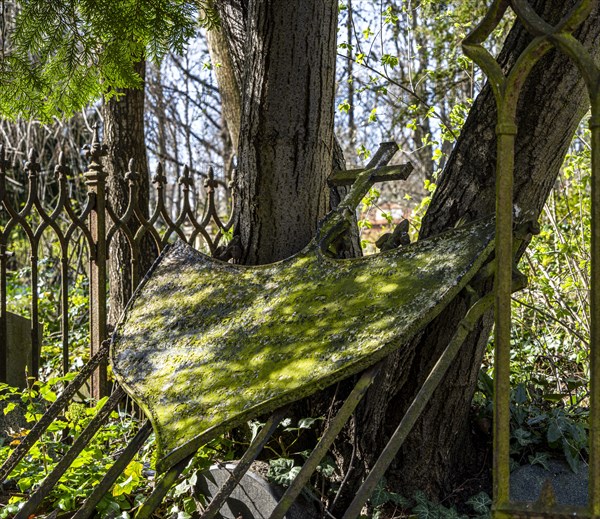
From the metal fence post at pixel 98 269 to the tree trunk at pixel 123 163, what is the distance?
3.85 feet

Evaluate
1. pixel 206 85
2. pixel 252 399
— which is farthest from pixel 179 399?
pixel 206 85

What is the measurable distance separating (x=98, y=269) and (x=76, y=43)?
1.30 m

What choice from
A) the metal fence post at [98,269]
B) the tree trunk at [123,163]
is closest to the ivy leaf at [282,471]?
the metal fence post at [98,269]

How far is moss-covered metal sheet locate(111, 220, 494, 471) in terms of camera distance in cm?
224

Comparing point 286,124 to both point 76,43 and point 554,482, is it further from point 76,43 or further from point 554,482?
point 554,482

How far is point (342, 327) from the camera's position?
2.35 metres

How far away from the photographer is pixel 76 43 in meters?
3.66

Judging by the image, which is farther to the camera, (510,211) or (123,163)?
(123,163)

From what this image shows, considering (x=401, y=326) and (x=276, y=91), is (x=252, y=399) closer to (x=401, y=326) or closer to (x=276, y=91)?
(x=401, y=326)

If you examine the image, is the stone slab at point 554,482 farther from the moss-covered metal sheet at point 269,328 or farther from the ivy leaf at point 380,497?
the moss-covered metal sheet at point 269,328

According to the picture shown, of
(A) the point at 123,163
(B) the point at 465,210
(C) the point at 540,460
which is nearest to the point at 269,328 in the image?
(B) the point at 465,210

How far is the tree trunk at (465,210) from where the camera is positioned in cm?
263

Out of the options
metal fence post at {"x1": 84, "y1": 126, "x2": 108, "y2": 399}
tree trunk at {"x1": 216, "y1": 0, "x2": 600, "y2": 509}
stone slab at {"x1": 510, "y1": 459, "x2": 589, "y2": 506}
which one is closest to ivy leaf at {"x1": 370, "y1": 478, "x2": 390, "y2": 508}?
tree trunk at {"x1": 216, "y1": 0, "x2": 600, "y2": 509}

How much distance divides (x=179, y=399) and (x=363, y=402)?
892 mm
